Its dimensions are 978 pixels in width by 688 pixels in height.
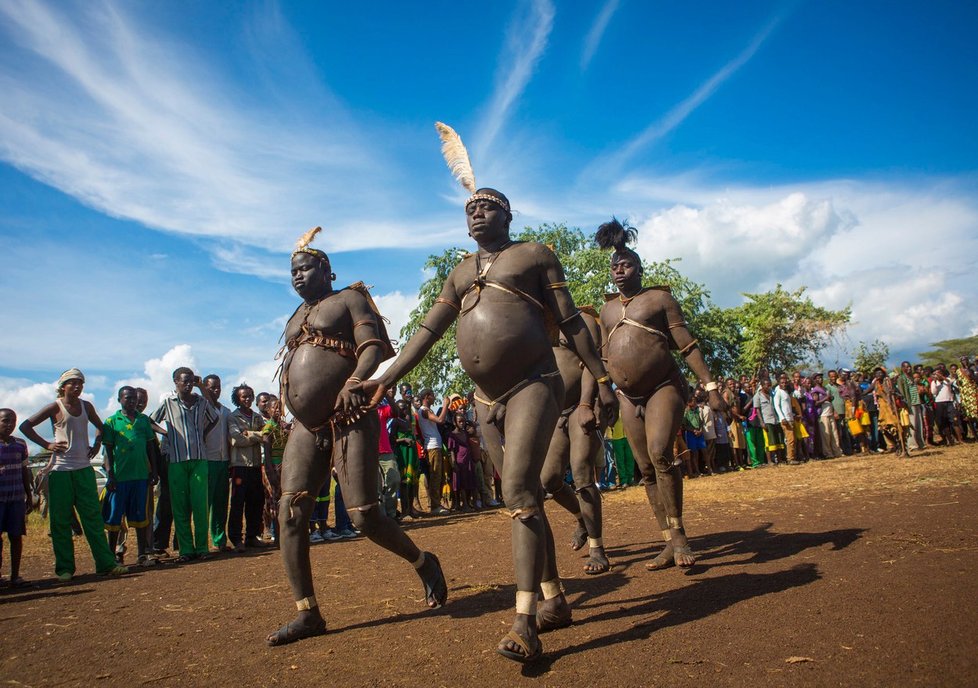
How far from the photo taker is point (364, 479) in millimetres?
4473

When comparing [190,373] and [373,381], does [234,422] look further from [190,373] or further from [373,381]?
[373,381]

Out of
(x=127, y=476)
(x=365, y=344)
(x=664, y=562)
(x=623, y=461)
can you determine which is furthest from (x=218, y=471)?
(x=623, y=461)

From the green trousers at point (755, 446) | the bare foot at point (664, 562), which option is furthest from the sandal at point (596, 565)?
the green trousers at point (755, 446)

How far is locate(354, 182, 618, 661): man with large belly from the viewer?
3.63 meters

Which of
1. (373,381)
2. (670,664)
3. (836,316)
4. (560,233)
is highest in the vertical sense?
(560,233)

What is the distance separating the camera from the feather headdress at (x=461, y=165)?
4.30m

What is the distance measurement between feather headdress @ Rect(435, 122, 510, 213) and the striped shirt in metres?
6.24

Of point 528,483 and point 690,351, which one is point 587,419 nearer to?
point 528,483

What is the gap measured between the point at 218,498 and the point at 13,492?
2.55m

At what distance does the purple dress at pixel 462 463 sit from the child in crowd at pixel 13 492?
7291 mm

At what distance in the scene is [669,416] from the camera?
5.47 m

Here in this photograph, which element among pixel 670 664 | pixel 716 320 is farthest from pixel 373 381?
pixel 716 320

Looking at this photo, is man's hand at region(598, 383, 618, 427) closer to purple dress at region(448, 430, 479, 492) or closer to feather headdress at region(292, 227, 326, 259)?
feather headdress at region(292, 227, 326, 259)

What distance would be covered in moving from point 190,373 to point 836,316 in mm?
38622
